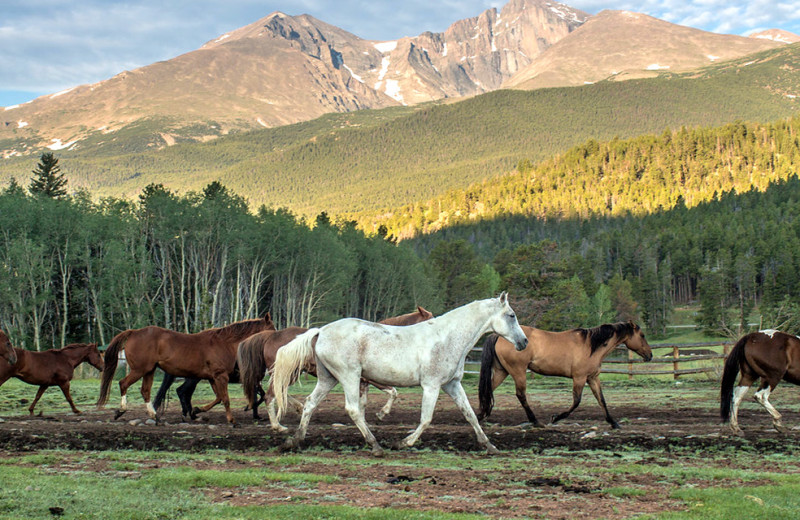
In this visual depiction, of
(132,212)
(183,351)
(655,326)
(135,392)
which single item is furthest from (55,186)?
(655,326)

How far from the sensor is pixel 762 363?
1270 cm

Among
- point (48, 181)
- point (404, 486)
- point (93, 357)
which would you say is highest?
point (48, 181)

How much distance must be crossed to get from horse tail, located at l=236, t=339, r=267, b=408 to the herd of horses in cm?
2

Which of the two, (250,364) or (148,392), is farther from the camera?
(148,392)

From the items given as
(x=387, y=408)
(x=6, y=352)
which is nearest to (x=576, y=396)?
(x=387, y=408)

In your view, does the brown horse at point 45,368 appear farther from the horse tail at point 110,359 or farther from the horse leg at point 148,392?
A: the horse leg at point 148,392

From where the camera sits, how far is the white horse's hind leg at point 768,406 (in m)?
12.1

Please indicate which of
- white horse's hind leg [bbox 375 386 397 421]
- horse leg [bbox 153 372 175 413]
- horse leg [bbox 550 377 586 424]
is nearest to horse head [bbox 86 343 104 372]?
horse leg [bbox 153 372 175 413]

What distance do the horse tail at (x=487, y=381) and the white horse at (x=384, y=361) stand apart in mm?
3392

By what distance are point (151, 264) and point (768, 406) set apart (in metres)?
59.7

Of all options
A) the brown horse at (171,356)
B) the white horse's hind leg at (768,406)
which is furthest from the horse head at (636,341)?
the brown horse at (171,356)

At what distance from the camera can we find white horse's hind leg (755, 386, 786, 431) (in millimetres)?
12086

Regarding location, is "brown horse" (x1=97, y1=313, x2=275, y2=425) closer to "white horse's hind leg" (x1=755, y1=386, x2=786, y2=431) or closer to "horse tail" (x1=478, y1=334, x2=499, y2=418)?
"horse tail" (x1=478, y1=334, x2=499, y2=418)

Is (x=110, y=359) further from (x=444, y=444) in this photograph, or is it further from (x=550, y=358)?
(x=550, y=358)
